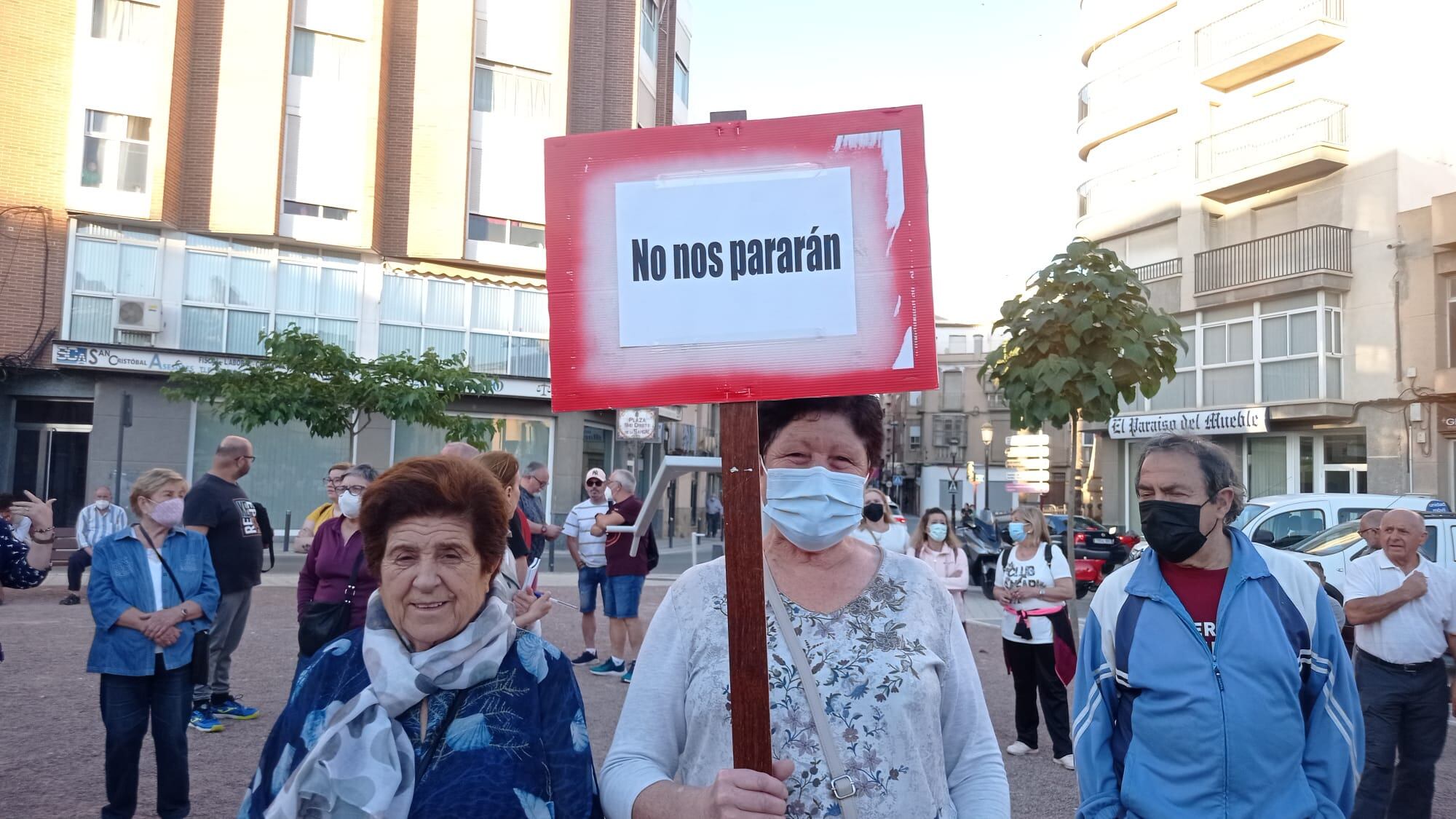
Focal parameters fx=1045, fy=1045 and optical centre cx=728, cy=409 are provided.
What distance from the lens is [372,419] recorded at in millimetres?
26281

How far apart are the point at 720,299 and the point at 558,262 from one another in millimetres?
335

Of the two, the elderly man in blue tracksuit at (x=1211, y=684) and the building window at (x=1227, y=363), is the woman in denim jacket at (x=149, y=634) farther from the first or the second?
the building window at (x=1227, y=363)

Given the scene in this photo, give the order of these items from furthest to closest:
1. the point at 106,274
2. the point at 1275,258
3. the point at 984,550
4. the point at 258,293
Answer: the point at 1275,258 → the point at 258,293 → the point at 106,274 → the point at 984,550

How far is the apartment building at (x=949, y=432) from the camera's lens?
64625 mm

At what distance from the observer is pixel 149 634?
16.5 feet

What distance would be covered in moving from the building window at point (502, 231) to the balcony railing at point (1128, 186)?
58.8ft

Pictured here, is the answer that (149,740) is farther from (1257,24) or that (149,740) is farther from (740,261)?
(1257,24)

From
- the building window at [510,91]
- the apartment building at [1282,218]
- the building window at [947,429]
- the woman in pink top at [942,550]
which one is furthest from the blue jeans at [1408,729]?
the building window at [947,429]

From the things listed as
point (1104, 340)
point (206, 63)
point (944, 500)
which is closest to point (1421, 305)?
point (1104, 340)

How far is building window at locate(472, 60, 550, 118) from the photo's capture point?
27828 millimetres

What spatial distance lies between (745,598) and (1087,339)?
8.09 metres

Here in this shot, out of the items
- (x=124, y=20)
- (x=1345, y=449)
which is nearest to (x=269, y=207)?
(x=124, y=20)

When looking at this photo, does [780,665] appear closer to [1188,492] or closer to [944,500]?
[1188,492]

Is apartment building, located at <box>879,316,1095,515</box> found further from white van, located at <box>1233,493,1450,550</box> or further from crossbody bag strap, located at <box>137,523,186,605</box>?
crossbody bag strap, located at <box>137,523,186,605</box>
